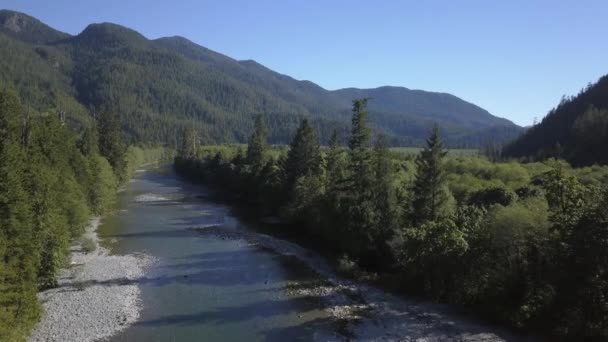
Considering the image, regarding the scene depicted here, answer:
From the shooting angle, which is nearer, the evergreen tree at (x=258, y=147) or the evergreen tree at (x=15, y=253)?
the evergreen tree at (x=15, y=253)

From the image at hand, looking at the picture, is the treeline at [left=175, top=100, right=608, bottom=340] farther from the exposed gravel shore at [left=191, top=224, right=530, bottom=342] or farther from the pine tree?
the exposed gravel shore at [left=191, top=224, right=530, bottom=342]

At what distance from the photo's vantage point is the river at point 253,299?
3306 centimetres

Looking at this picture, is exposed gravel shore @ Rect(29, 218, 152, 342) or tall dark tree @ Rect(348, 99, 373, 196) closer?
exposed gravel shore @ Rect(29, 218, 152, 342)

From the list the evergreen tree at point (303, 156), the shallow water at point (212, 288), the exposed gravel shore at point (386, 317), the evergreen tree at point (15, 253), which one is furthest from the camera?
the evergreen tree at point (303, 156)

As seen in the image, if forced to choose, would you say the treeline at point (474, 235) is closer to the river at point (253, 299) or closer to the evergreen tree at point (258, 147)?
the river at point (253, 299)

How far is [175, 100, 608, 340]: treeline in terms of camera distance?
2934 centimetres

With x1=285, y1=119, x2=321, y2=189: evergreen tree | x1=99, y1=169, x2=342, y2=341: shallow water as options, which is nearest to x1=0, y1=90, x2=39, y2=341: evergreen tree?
x1=99, y1=169, x2=342, y2=341: shallow water

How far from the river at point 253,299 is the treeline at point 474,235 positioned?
3.12 meters

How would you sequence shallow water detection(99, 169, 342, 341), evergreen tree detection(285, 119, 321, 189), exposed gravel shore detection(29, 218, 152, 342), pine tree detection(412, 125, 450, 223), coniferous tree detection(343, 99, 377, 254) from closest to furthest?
1. exposed gravel shore detection(29, 218, 152, 342)
2. shallow water detection(99, 169, 342, 341)
3. pine tree detection(412, 125, 450, 223)
4. coniferous tree detection(343, 99, 377, 254)
5. evergreen tree detection(285, 119, 321, 189)

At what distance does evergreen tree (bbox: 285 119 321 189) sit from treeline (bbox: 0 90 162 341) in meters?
33.5

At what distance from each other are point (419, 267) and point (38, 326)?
2989 centimetres

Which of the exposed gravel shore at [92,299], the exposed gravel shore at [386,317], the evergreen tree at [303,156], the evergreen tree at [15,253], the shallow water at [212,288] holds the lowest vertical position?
the exposed gravel shore at [92,299]

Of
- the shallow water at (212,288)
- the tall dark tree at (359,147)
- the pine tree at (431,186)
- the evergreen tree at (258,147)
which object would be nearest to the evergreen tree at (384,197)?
the tall dark tree at (359,147)

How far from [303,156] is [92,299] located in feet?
168
